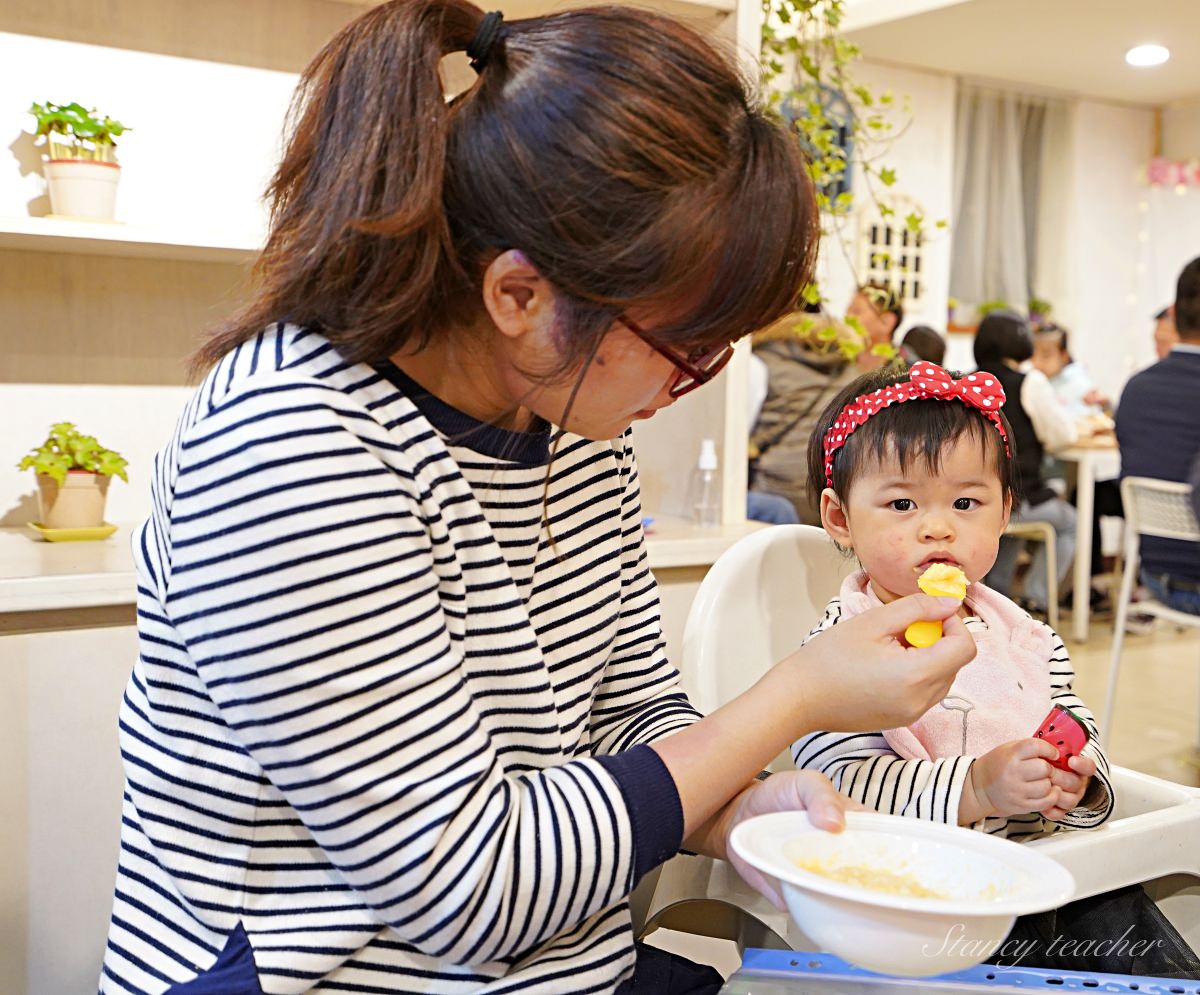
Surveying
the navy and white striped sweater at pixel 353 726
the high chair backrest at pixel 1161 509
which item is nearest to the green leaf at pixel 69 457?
the navy and white striped sweater at pixel 353 726

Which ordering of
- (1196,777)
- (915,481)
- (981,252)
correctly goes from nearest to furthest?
(915,481) < (1196,777) < (981,252)

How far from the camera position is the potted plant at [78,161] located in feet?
6.72

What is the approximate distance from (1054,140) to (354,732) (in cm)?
734

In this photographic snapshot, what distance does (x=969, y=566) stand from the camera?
51.8 inches

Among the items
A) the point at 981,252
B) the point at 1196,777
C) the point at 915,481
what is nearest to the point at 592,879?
the point at 915,481

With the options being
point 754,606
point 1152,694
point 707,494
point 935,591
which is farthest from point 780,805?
point 1152,694

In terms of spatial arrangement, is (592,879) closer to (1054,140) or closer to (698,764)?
(698,764)

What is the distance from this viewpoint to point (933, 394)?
131cm

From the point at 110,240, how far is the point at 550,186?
1.44 meters

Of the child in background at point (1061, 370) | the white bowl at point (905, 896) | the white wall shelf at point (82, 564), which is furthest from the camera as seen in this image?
the child in background at point (1061, 370)

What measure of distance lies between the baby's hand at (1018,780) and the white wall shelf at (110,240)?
4.29 feet

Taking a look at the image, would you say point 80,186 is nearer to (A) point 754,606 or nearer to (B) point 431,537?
(A) point 754,606

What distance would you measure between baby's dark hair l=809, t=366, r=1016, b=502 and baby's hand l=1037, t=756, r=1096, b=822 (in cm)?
34

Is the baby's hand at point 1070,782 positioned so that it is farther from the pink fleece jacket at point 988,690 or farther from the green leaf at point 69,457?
the green leaf at point 69,457
